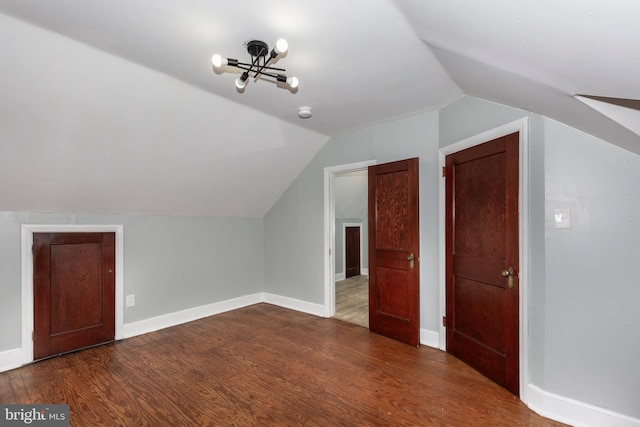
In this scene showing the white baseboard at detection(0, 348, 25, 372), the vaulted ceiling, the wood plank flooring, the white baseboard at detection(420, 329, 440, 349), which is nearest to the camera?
the vaulted ceiling

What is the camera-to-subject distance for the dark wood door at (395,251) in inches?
122

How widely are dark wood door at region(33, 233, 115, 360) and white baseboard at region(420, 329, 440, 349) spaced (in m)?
3.13

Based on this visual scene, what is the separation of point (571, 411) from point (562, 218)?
3.83 feet

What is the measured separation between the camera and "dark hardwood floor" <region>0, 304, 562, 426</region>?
2.00 meters

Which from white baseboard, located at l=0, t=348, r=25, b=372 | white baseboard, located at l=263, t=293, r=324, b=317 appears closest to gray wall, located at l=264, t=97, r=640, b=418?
white baseboard, located at l=263, t=293, r=324, b=317

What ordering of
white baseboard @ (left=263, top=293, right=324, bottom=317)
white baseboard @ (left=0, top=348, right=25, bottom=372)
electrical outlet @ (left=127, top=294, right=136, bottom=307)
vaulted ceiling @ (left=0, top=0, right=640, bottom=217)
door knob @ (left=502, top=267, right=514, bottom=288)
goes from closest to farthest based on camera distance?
1. vaulted ceiling @ (left=0, top=0, right=640, bottom=217)
2. door knob @ (left=502, top=267, right=514, bottom=288)
3. white baseboard @ (left=0, top=348, right=25, bottom=372)
4. electrical outlet @ (left=127, top=294, right=136, bottom=307)
5. white baseboard @ (left=263, top=293, right=324, bottom=317)

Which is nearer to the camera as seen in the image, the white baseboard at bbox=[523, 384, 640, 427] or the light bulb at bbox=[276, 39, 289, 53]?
the light bulb at bbox=[276, 39, 289, 53]

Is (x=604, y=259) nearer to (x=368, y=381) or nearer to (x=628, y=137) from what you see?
(x=628, y=137)

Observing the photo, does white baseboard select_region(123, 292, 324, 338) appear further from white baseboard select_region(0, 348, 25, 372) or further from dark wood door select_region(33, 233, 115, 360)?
white baseboard select_region(0, 348, 25, 372)

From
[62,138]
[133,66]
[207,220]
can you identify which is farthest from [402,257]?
[62,138]

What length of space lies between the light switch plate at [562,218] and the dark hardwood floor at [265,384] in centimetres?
120

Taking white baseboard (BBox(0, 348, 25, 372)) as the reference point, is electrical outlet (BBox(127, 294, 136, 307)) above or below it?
above

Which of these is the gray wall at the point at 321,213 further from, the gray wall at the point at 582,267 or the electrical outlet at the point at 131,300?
Answer: the electrical outlet at the point at 131,300

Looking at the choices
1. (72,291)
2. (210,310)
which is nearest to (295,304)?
(210,310)
